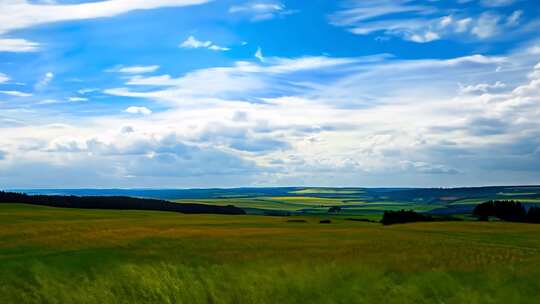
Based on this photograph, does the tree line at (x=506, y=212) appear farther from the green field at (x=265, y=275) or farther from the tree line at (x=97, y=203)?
the green field at (x=265, y=275)

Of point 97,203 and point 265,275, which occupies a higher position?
point 97,203

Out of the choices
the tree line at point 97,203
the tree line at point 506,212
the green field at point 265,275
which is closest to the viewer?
the green field at point 265,275

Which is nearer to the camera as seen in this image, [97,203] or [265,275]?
[265,275]

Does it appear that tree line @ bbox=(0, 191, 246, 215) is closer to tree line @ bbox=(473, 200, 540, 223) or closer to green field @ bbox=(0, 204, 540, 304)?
tree line @ bbox=(473, 200, 540, 223)

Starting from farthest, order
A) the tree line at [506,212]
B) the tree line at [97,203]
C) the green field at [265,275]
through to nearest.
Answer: the tree line at [97,203], the tree line at [506,212], the green field at [265,275]

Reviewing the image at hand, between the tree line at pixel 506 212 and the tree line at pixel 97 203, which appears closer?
the tree line at pixel 506 212

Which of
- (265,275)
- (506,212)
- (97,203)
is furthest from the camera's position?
(97,203)

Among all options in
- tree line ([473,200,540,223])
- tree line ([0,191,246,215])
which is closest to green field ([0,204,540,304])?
tree line ([473,200,540,223])

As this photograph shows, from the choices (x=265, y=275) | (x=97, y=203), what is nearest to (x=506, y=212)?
(x=265, y=275)

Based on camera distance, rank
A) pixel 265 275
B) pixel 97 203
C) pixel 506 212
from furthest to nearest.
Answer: pixel 97 203 → pixel 506 212 → pixel 265 275

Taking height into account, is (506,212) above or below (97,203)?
below

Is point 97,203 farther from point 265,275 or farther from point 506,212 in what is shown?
point 265,275

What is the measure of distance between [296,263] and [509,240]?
27.6 m

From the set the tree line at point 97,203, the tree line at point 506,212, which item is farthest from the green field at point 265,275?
the tree line at point 97,203
